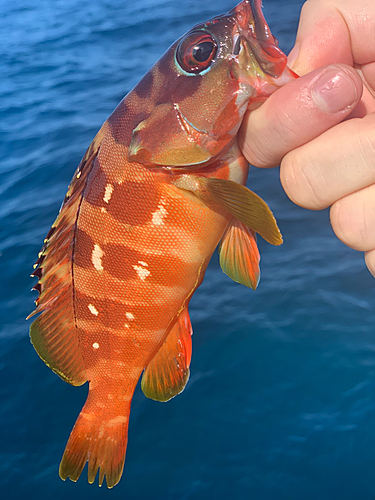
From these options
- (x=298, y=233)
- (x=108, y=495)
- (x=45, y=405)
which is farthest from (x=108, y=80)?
(x=108, y=495)

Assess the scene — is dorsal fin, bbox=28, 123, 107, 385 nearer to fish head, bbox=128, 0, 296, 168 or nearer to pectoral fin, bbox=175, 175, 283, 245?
fish head, bbox=128, 0, 296, 168

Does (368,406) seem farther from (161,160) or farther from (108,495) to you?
(161,160)

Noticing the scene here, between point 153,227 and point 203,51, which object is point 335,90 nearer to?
point 203,51

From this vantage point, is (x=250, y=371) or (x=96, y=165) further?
(x=250, y=371)

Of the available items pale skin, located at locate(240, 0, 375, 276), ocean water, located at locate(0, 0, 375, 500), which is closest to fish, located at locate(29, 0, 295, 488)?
pale skin, located at locate(240, 0, 375, 276)

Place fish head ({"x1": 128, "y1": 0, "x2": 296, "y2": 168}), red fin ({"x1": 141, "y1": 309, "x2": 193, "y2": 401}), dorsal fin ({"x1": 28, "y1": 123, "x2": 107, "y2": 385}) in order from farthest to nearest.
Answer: red fin ({"x1": 141, "y1": 309, "x2": 193, "y2": 401}) < dorsal fin ({"x1": 28, "y1": 123, "x2": 107, "y2": 385}) < fish head ({"x1": 128, "y1": 0, "x2": 296, "y2": 168})

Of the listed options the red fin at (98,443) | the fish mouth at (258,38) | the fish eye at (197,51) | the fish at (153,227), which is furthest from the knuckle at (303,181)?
the red fin at (98,443)
